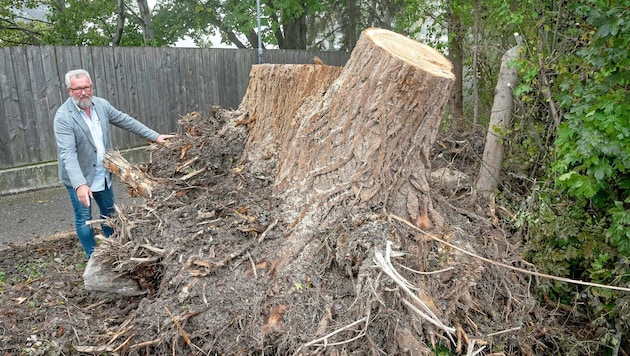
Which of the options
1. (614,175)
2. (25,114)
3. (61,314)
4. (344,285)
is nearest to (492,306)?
(344,285)

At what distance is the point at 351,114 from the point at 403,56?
48cm

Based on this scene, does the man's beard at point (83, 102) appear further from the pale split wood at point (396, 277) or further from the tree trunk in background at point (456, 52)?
the tree trunk in background at point (456, 52)

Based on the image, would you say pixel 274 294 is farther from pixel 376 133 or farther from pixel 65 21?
pixel 65 21

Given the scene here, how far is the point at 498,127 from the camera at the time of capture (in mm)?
4219

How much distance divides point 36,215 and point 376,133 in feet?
16.9

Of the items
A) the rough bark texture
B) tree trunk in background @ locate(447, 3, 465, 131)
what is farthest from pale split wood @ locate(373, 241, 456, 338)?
tree trunk in background @ locate(447, 3, 465, 131)

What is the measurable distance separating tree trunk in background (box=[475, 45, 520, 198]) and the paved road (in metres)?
3.74

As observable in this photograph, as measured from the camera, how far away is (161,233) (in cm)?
312

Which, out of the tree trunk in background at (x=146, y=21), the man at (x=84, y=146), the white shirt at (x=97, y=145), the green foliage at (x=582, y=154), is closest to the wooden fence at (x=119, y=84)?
the man at (x=84, y=146)

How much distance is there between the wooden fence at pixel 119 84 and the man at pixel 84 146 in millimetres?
3469

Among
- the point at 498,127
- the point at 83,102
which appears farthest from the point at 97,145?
the point at 498,127

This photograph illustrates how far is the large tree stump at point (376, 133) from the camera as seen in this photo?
2.73 meters

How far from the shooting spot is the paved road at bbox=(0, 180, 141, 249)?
5.30 m

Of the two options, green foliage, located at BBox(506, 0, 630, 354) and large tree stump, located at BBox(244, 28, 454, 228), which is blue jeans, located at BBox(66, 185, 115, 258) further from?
green foliage, located at BBox(506, 0, 630, 354)
